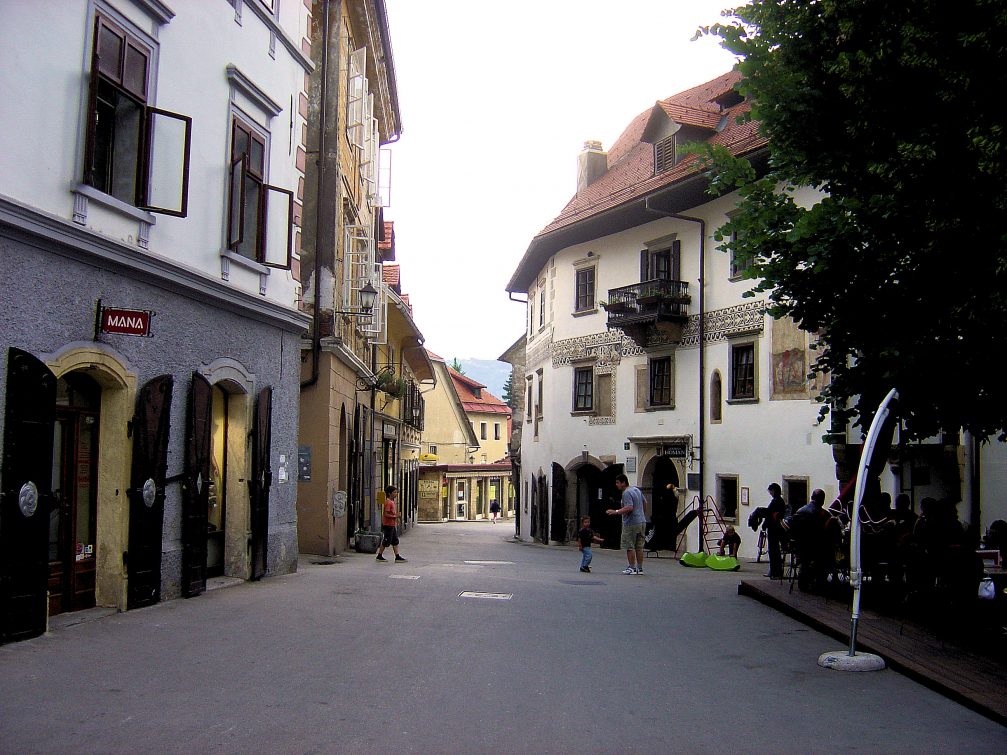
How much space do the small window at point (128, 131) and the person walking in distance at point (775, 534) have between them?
11137 millimetres

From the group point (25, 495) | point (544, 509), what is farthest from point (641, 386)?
point (25, 495)

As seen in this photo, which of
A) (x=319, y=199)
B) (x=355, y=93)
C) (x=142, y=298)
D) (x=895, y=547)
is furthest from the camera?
(x=355, y=93)

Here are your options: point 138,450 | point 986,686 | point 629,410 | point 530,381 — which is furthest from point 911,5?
point 530,381

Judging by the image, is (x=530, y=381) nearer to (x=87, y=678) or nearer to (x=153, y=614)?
(x=153, y=614)

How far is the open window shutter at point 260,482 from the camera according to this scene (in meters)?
14.0

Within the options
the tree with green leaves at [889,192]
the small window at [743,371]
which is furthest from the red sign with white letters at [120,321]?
the small window at [743,371]

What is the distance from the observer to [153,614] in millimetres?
10375

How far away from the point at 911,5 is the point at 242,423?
9.66m

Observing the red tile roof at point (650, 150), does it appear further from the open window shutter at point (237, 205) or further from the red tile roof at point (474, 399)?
the red tile roof at point (474, 399)

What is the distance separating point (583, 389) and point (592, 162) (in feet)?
29.1

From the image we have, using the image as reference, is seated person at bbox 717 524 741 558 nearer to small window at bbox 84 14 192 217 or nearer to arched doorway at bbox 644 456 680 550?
arched doorway at bbox 644 456 680 550

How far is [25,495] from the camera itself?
8547 mm

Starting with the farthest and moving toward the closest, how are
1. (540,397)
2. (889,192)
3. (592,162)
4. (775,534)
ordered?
(540,397) → (592,162) → (775,534) → (889,192)

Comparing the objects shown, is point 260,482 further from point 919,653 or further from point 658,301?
point 658,301
